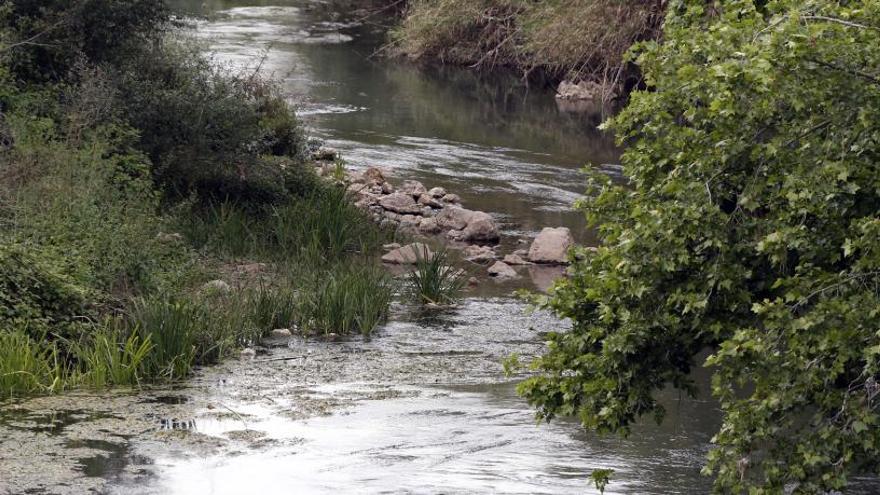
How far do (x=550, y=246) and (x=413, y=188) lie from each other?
3.98 meters

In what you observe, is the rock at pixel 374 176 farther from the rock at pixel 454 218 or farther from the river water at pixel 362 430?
the river water at pixel 362 430

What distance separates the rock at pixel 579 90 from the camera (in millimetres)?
31891

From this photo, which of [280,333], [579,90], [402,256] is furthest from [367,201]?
[579,90]

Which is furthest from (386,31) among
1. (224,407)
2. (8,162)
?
(224,407)

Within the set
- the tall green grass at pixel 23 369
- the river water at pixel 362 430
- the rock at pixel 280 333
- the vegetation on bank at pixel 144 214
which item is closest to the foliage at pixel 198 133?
the vegetation on bank at pixel 144 214

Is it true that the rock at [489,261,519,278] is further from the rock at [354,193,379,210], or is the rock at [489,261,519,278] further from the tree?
the tree

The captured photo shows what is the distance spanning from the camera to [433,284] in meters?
14.3

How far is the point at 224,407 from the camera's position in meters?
10.2

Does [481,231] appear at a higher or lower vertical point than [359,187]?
lower

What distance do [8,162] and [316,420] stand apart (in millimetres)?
5532

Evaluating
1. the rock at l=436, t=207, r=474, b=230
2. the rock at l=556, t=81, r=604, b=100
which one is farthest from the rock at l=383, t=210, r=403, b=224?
the rock at l=556, t=81, r=604, b=100

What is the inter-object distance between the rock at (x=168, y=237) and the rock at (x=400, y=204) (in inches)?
204

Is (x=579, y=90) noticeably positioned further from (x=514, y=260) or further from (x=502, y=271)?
(x=502, y=271)

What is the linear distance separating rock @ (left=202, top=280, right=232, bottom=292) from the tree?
599 centimetres
